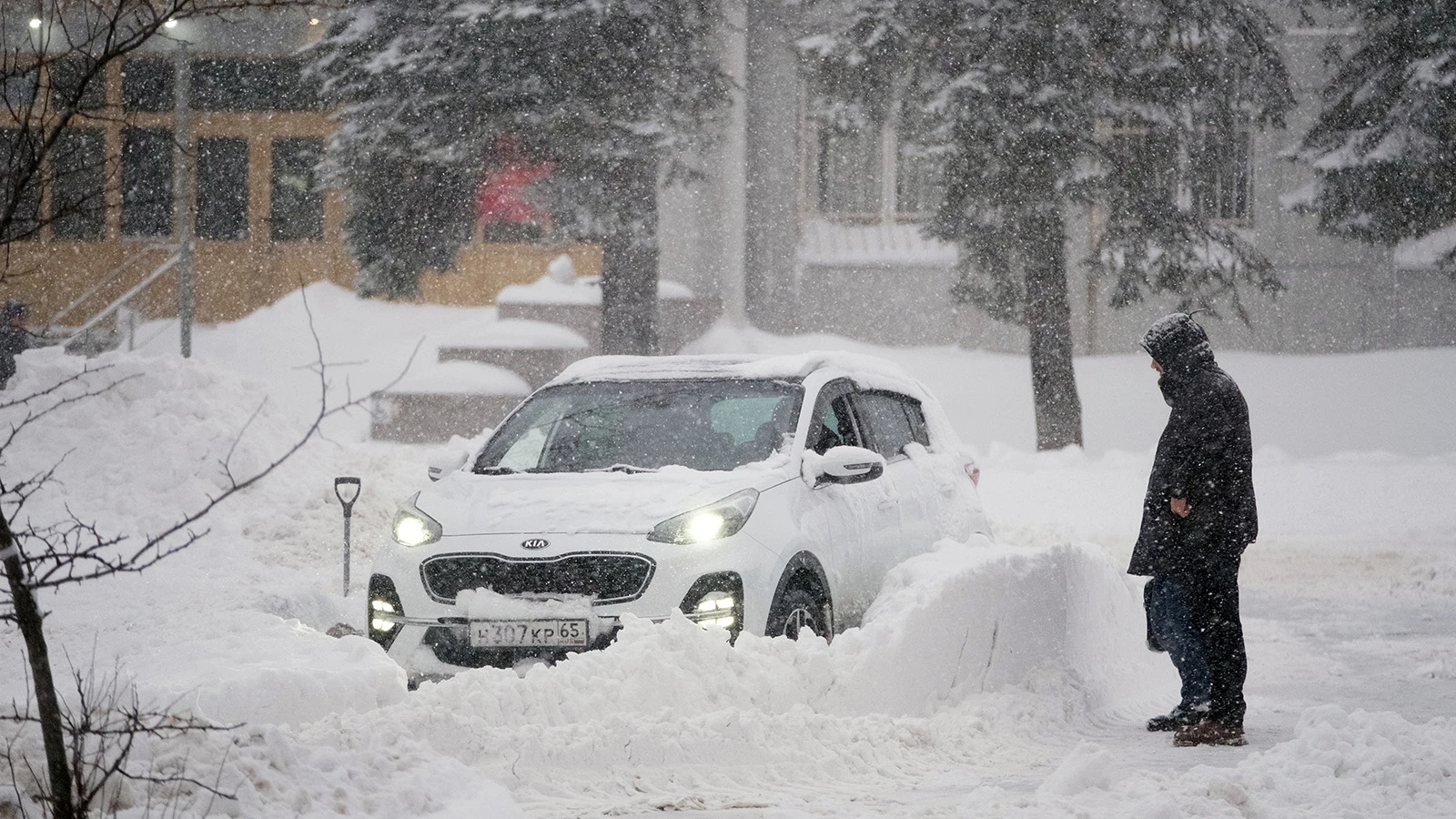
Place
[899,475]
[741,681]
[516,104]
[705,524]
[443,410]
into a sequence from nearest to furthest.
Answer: [741,681]
[705,524]
[899,475]
[516,104]
[443,410]

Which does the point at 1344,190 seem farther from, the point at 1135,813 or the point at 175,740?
the point at 175,740

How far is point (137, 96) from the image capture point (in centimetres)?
429

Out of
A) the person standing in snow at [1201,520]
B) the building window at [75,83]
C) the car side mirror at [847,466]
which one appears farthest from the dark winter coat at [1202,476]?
the building window at [75,83]

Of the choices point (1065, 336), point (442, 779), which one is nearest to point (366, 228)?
point (1065, 336)

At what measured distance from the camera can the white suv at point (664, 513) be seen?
6707 millimetres

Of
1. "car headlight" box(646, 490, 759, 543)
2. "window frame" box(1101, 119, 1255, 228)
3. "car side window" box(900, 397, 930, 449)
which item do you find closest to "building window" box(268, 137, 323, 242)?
"window frame" box(1101, 119, 1255, 228)

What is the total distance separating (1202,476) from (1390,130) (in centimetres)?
1527

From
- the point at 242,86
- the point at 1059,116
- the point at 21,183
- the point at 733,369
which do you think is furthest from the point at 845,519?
the point at 242,86

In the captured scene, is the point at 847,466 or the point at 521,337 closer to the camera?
the point at 847,466

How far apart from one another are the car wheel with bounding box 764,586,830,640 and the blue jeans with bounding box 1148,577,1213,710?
1.43 m

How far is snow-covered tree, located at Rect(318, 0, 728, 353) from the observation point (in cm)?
1728

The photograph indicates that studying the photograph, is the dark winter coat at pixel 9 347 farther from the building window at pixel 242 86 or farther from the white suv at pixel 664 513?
the white suv at pixel 664 513

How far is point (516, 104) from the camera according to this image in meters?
17.4

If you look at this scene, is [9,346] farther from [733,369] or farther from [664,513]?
[664,513]
